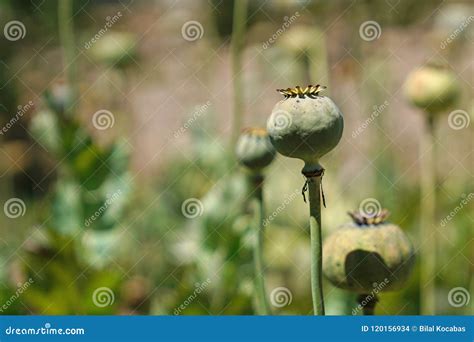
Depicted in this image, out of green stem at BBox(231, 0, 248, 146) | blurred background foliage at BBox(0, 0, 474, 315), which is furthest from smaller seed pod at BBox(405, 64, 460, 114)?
green stem at BBox(231, 0, 248, 146)

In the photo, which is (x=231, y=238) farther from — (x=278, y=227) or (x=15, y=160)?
(x=15, y=160)

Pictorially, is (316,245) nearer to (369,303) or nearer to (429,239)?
(369,303)

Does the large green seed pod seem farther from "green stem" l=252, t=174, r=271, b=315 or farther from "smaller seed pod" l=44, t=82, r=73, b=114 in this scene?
"smaller seed pod" l=44, t=82, r=73, b=114

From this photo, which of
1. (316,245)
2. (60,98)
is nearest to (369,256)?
(316,245)

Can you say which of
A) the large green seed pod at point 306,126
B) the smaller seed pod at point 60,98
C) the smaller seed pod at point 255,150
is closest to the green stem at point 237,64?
the smaller seed pod at point 60,98

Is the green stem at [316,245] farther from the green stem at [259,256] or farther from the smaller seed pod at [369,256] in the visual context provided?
the green stem at [259,256]

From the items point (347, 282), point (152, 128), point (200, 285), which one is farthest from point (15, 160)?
point (347, 282)
